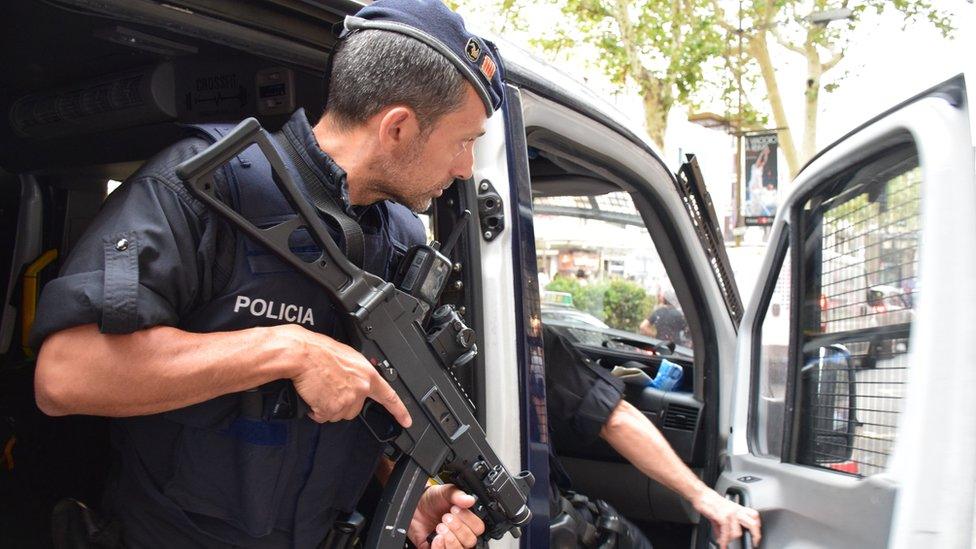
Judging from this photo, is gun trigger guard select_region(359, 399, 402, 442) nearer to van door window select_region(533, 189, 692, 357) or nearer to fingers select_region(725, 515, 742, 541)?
fingers select_region(725, 515, 742, 541)

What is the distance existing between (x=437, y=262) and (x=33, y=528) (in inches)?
60.5

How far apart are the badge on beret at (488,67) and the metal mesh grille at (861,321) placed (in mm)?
814

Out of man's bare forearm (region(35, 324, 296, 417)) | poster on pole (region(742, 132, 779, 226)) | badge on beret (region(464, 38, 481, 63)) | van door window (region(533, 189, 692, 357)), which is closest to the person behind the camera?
man's bare forearm (region(35, 324, 296, 417))

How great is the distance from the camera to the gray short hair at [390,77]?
1359mm

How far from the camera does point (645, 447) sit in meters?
2.33

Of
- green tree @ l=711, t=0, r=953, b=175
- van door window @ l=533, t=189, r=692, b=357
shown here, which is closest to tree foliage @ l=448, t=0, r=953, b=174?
green tree @ l=711, t=0, r=953, b=175

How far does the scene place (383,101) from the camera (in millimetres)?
1377

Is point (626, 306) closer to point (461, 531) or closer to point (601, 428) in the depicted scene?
point (601, 428)

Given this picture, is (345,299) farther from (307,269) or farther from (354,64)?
(354,64)

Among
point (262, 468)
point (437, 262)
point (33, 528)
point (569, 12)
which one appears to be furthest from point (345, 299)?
point (569, 12)

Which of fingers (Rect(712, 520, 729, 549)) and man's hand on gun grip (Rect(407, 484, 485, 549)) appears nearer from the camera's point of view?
man's hand on gun grip (Rect(407, 484, 485, 549))

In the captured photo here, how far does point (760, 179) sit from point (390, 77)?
40.0 feet

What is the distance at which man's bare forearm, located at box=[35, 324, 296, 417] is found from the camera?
45.2 inches

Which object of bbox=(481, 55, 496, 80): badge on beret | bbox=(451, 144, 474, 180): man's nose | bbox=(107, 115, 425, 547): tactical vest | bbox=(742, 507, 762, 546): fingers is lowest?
bbox=(742, 507, 762, 546): fingers
